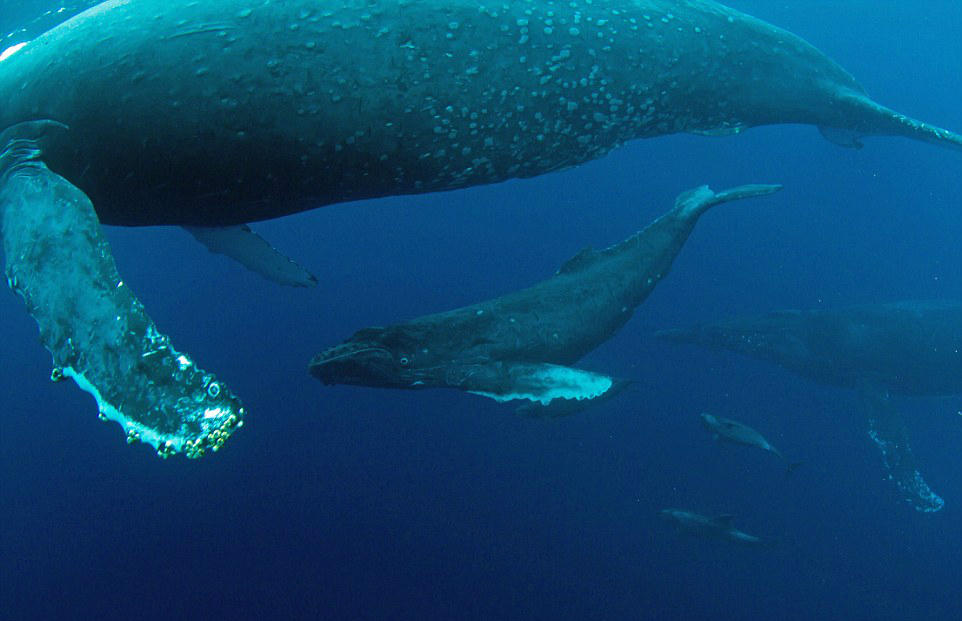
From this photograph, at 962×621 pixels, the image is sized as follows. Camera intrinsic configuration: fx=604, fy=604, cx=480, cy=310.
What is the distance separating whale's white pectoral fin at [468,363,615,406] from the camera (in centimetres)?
507

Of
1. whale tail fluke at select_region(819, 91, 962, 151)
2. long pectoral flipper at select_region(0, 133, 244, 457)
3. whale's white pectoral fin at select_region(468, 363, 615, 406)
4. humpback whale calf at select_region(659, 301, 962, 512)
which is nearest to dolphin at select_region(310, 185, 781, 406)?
whale's white pectoral fin at select_region(468, 363, 615, 406)

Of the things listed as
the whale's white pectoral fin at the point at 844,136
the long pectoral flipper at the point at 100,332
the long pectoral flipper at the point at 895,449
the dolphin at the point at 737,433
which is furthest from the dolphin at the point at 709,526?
the long pectoral flipper at the point at 100,332

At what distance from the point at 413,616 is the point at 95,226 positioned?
810 cm

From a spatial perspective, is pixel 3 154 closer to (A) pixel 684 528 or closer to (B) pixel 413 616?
(B) pixel 413 616

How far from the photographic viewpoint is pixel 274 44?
14.4 ft

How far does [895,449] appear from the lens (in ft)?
37.9

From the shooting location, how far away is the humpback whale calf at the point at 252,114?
3.50 m

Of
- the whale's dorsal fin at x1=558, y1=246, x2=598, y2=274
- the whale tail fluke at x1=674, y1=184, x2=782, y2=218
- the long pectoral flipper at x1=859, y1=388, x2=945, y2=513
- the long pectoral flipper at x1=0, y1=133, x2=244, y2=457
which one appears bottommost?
the long pectoral flipper at x1=859, y1=388, x2=945, y2=513

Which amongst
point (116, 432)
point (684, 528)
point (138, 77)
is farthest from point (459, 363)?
point (116, 432)

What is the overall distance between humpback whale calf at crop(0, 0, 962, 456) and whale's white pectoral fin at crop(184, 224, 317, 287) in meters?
0.03

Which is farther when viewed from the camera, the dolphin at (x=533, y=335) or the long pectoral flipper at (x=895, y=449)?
the long pectoral flipper at (x=895, y=449)

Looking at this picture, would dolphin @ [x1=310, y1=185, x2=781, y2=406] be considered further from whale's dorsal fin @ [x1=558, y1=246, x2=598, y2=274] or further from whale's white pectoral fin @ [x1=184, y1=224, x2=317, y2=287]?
whale's white pectoral fin @ [x1=184, y1=224, x2=317, y2=287]

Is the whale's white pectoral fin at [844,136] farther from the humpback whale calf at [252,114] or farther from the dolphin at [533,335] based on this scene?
the humpback whale calf at [252,114]

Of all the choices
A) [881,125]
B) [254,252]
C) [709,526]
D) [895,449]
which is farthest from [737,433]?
[254,252]
